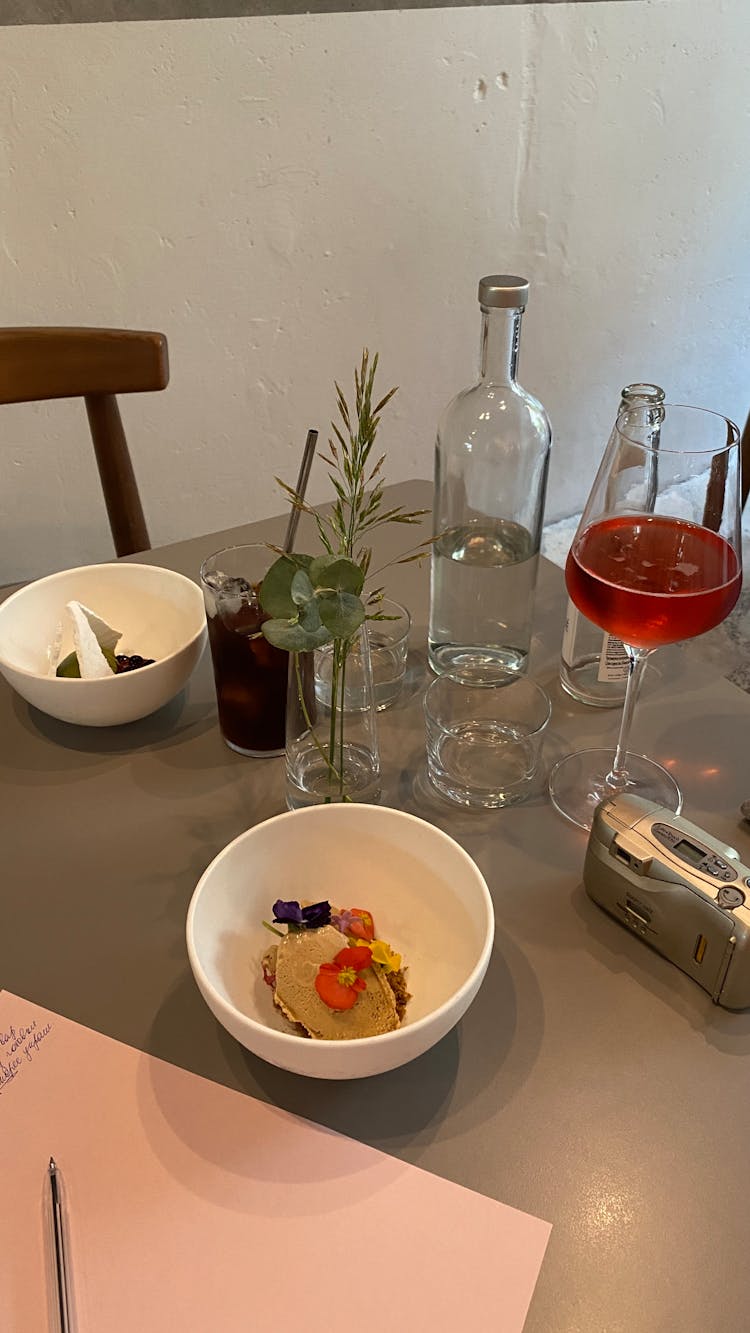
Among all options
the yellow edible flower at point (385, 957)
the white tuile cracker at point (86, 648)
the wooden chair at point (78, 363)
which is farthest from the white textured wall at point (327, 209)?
the yellow edible flower at point (385, 957)

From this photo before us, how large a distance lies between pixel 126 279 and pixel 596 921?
4.51 feet

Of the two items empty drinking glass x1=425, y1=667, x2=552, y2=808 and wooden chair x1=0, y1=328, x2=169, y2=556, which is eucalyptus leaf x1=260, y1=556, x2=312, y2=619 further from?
wooden chair x1=0, y1=328, x2=169, y2=556

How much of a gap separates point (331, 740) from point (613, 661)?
0.26m

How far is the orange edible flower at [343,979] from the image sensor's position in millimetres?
545

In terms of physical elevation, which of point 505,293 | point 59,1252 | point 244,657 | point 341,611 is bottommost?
point 59,1252

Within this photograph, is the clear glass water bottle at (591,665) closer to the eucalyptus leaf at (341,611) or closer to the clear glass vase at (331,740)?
the clear glass vase at (331,740)

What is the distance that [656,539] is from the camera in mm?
674

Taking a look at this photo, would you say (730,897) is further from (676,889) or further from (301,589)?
(301,589)

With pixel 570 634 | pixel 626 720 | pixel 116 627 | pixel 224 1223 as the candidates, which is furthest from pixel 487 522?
pixel 224 1223

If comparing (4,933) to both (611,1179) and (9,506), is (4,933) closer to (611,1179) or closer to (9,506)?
(611,1179)

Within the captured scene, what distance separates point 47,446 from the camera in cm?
171

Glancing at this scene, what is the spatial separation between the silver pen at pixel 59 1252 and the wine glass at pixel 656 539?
1.32 ft

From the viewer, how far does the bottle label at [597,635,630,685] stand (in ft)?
2.66

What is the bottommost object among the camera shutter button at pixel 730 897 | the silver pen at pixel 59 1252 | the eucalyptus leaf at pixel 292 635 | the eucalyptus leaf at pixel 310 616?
the silver pen at pixel 59 1252
